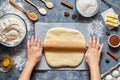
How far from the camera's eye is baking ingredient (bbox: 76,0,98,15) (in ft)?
3.86

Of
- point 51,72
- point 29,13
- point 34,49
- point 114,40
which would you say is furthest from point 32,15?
point 114,40

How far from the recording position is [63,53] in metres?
1.19

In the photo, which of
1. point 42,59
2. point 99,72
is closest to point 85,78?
point 99,72

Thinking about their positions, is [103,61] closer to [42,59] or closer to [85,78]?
[85,78]

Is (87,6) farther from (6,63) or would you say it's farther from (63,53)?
(6,63)

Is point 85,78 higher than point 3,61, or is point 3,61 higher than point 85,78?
point 3,61

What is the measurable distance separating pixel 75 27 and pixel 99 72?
20 centimetres

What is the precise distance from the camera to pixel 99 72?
1.17 meters

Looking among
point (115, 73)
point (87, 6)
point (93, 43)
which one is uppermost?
point (87, 6)

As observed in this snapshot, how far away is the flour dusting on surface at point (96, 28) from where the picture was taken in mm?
1213

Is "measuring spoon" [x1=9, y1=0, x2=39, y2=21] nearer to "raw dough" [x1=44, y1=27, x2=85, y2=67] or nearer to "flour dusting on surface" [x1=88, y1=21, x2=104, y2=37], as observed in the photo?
"raw dough" [x1=44, y1=27, x2=85, y2=67]

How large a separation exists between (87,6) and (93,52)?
7.1 inches

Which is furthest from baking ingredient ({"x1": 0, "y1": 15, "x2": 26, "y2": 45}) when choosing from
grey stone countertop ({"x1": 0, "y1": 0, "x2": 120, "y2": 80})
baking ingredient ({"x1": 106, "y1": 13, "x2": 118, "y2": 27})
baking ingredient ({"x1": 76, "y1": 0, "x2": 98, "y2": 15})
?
baking ingredient ({"x1": 106, "y1": 13, "x2": 118, "y2": 27})

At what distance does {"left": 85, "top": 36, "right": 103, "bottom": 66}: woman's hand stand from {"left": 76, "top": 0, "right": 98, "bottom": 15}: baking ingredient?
0.10 m
